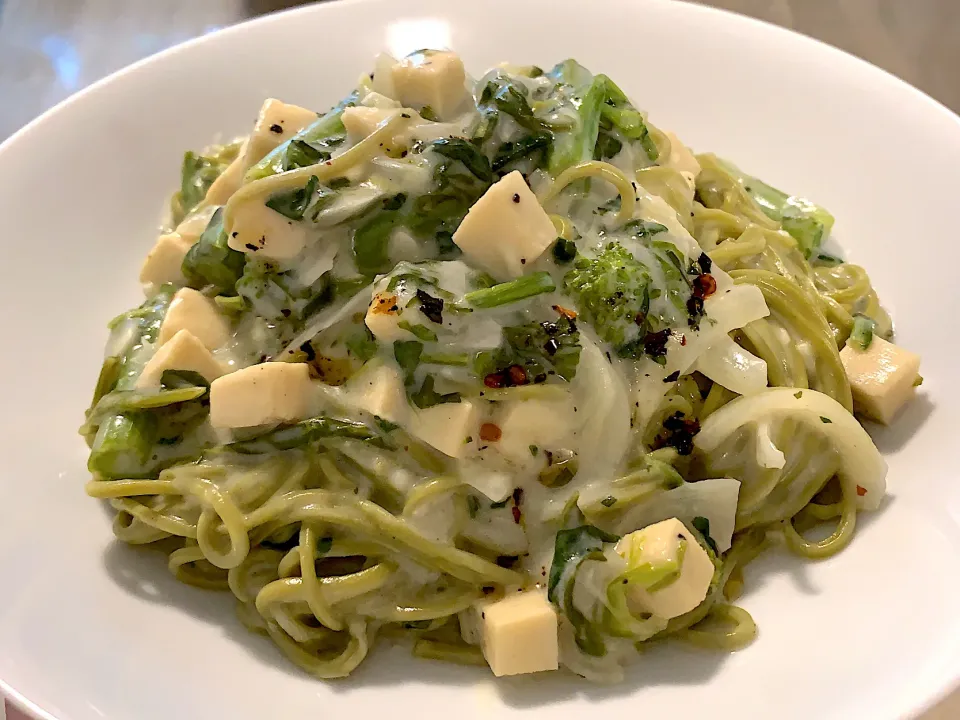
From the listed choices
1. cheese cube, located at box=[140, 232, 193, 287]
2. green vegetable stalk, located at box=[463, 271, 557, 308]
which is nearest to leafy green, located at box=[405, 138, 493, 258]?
green vegetable stalk, located at box=[463, 271, 557, 308]

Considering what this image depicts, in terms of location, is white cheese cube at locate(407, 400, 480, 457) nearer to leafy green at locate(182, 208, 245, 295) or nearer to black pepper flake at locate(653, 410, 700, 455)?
black pepper flake at locate(653, 410, 700, 455)

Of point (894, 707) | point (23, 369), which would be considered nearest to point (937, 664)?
point (894, 707)

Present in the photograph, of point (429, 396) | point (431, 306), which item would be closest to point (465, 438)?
point (429, 396)

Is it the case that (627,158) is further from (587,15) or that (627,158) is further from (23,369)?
(23,369)

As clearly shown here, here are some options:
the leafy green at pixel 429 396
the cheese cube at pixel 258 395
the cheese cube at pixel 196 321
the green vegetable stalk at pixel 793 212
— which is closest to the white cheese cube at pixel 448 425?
the leafy green at pixel 429 396

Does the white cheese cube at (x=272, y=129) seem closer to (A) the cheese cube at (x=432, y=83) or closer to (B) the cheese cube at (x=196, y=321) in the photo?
(A) the cheese cube at (x=432, y=83)

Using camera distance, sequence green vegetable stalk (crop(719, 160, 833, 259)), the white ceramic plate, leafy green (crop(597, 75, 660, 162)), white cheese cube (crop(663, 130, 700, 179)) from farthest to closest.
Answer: green vegetable stalk (crop(719, 160, 833, 259)) < white cheese cube (crop(663, 130, 700, 179)) < leafy green (crop(597, 75, 660, 162)) < the white ceramic plate
